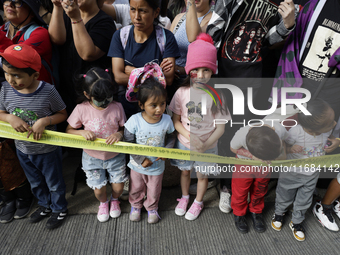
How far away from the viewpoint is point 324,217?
256cm

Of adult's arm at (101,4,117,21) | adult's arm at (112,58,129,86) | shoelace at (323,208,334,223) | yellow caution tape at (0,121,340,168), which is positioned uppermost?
adult's arm at (101,4,117,21)

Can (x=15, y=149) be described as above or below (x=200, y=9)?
below

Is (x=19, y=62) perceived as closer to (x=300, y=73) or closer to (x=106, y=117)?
(x=106, y=117)

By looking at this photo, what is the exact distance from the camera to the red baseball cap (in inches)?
69.6

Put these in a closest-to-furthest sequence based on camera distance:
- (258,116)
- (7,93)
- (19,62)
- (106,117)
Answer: (19,62), (7,93), (106,117), (258,116)

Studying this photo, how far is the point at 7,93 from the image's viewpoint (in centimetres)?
196

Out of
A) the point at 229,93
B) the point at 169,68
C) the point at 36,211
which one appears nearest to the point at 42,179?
the point at 36,211

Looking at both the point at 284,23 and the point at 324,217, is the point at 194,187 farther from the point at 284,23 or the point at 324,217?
the point at 284,23

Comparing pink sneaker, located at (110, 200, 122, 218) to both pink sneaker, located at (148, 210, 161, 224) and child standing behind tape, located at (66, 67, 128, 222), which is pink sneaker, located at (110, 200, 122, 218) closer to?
child standing behind tape, located at (66, 67, 128, 222)

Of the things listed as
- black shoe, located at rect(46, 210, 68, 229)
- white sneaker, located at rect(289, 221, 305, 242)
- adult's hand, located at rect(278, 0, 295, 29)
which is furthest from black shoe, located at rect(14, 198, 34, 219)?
adult's hand, located at rect(278, 0, 295, 29)

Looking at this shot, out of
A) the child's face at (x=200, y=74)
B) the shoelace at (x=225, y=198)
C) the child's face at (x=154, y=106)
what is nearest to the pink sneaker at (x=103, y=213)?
the child's face at (x=154, y=106)

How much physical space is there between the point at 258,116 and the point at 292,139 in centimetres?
52

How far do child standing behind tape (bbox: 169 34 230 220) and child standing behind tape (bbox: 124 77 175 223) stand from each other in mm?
141

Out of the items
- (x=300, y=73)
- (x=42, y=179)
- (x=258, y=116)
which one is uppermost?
(x=300, y=73)
